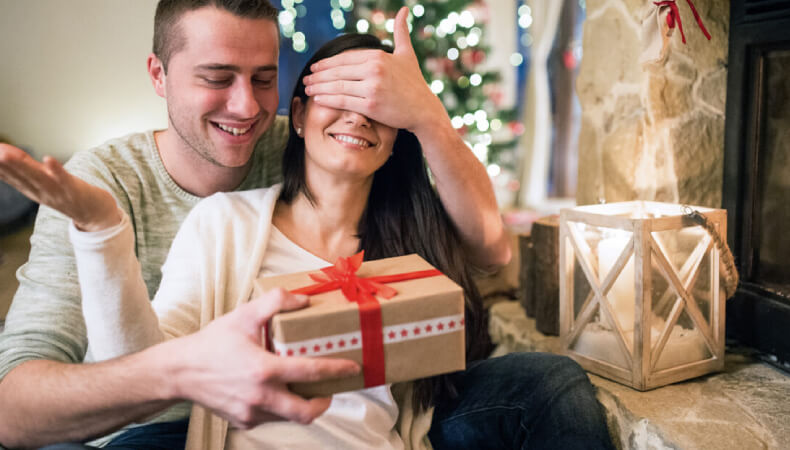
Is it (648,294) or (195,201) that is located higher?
(195,201)

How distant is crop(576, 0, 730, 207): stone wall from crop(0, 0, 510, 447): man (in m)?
0.59

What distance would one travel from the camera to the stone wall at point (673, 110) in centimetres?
168

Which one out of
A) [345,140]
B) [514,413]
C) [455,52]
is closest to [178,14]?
[345,140]

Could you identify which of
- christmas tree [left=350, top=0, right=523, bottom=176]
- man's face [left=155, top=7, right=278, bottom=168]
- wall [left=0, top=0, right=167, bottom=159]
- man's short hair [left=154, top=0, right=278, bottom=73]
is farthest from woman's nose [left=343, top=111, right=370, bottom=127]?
christmas tree [left=350, top=0, right=523, bottom=176]

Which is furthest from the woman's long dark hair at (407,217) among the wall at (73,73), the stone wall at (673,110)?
the wall at (73,73)

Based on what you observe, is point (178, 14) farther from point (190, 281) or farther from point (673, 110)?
point (673, 110)

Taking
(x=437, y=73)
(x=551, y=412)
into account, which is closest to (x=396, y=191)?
(x=551, y=412)

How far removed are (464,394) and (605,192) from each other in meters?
0.90

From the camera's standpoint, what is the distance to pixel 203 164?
1.54m

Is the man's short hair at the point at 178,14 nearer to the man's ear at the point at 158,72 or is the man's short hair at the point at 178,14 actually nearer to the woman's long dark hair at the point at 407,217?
the man's ear at the point at 158,72

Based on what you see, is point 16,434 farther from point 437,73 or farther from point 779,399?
point 437,73

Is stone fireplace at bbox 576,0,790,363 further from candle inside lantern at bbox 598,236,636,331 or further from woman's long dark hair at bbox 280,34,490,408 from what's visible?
woman's long dark hair at bbox 280,34,490,408

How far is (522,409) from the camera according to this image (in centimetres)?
125

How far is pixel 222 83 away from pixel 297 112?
0.21 metres
